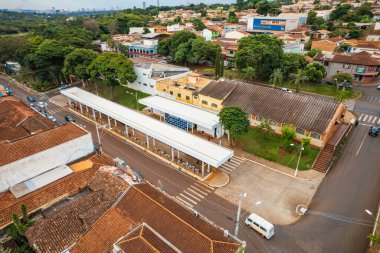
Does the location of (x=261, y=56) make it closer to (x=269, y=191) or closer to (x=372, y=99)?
(x=372, y=99)

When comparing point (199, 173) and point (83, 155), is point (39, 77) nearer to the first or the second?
point (83, 155)

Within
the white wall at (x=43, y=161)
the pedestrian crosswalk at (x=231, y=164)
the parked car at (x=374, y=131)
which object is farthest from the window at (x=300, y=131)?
the white wall at (x=43, y=161)

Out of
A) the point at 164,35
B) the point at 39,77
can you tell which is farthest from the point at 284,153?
the point at 164,35

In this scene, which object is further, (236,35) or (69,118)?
(236,35)

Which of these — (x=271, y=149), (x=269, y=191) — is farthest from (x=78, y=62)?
(x=269, y=191)

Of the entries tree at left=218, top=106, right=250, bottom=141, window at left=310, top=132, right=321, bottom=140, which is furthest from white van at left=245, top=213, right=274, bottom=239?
window at left=310, top=132, right=321, bottom=140

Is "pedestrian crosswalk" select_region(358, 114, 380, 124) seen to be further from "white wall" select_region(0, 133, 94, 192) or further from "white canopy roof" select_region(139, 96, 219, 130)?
"white wall" select_region(0, 133, 94, 192)
